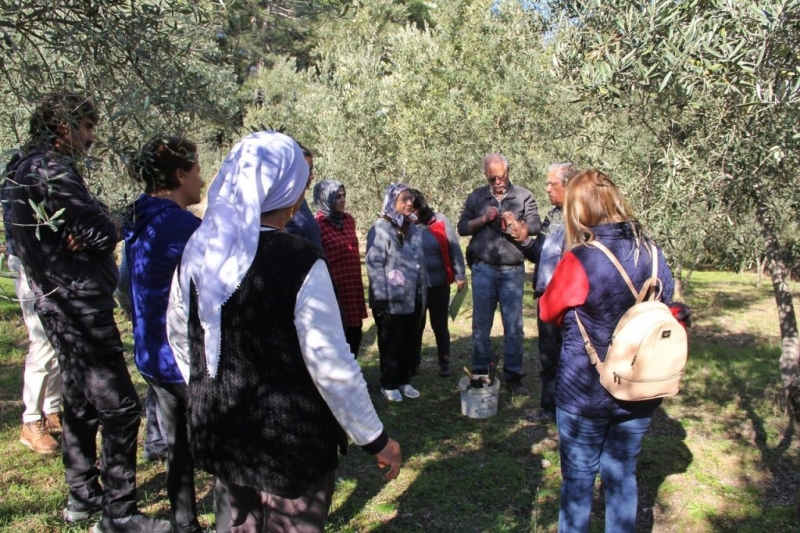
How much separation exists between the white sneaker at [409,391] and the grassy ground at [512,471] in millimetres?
123

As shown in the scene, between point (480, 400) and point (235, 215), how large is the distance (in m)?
3.94

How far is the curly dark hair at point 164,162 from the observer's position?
3141 mm

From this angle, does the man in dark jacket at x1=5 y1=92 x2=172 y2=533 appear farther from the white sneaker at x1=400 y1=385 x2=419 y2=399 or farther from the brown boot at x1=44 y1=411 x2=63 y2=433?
the white sneaker at x1=400 y1=385 x2=419 y2=399

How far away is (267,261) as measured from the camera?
7.30 feet

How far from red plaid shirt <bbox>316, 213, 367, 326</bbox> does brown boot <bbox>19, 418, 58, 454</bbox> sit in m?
2.42

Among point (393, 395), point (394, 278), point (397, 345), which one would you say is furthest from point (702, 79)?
point (393, 395)

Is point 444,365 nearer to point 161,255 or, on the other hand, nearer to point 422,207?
point 422,207

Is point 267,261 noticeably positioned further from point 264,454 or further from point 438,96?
point 438,96

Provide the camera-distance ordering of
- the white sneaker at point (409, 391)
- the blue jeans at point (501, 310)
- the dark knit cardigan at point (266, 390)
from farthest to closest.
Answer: the white sneaker at point (409, 391)
the blue jeans at point (501, 310)
the dark knit cardigan at point (266, 390)

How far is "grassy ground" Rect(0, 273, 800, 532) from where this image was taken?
4164 millimetres

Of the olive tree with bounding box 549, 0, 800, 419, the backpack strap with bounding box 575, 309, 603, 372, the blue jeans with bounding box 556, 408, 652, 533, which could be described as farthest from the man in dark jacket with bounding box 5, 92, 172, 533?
the olive tree with bounding box 549, 0, 800, 419

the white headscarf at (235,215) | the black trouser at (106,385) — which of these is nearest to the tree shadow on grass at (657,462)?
the black trouser at (106,385)

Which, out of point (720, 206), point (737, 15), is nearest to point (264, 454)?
point (737, 15)

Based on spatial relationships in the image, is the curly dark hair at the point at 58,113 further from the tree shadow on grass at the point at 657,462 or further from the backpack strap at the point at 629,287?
the tree shadow on grass at the point at 657,462
